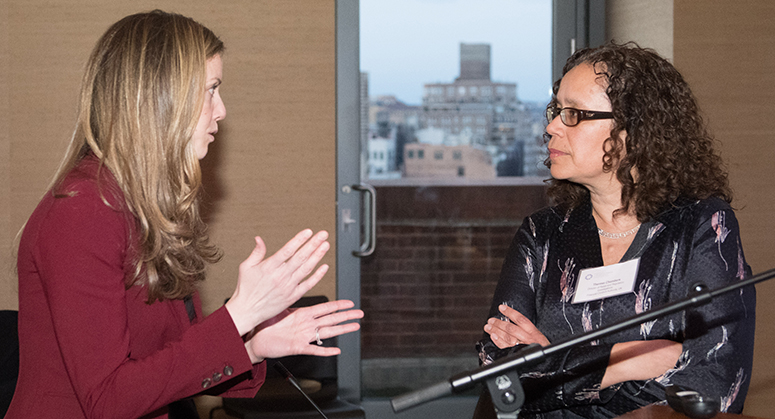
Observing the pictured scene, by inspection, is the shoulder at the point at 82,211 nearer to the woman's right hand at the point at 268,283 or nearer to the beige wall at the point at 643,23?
the woman's right hand at the point at 268,283

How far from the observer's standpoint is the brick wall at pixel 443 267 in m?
3.61

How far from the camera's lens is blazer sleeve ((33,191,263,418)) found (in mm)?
1144

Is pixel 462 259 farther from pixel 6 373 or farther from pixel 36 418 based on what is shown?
pixel 36 418

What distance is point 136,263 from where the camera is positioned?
4.16 ft

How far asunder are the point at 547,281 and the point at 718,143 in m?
2.05

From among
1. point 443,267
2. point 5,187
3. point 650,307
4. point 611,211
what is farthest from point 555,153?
point 5,187

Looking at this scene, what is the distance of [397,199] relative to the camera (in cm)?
357

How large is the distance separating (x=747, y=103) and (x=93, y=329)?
354 cm

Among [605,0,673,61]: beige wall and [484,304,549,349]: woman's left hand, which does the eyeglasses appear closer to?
[484,304,549,349]: woman's left hand

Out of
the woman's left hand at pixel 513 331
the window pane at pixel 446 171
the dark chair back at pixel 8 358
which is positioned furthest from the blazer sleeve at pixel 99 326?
the window pane at pixel 446 171

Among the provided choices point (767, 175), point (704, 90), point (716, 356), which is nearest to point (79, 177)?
point (716, 356)

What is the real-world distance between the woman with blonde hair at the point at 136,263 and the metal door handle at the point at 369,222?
6.59ft

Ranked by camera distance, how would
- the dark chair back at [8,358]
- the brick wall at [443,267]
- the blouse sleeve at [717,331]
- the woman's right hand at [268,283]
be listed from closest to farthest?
the woman's right hand at [268,283] → the blouse sleeve at [717,331] → the dark chair back at [8,358] → the brick wall at [443,267]

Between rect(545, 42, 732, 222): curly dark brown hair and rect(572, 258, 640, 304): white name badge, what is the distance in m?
0.18
